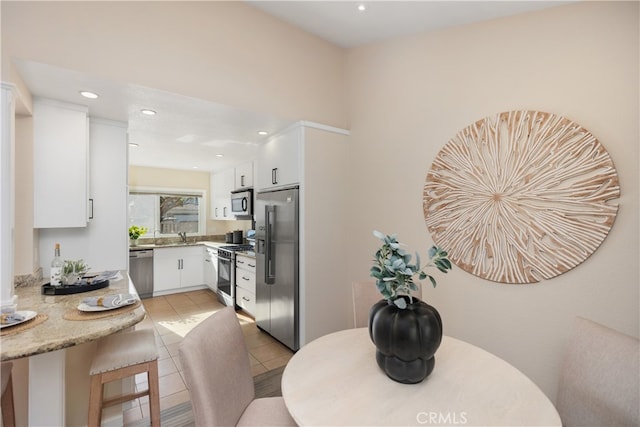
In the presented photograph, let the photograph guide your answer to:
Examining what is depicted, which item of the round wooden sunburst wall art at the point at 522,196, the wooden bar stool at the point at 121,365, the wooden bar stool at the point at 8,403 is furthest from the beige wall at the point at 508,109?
the wooden bar stool at the point at 8,403

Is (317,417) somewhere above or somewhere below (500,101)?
below

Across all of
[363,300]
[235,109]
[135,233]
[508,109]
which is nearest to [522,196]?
[508,109]

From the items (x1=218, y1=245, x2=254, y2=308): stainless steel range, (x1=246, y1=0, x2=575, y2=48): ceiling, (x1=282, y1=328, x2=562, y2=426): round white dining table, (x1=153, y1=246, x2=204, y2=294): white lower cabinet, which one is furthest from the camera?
(x1=153, y1=246, x2=204, y2=294): white lower cabinet

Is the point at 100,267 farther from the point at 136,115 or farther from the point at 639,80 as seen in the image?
the point at 639,80

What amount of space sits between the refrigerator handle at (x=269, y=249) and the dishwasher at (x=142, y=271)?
270 centimetres

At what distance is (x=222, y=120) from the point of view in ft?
8.41

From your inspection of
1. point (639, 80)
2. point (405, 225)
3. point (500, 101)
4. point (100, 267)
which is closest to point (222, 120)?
point (100, 267)

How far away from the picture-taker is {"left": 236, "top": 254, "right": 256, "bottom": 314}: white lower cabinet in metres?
3.67

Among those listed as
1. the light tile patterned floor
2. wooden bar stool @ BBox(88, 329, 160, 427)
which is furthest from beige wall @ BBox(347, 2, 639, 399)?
wooden bar stool @ BBox(88, 329, 160, 427)

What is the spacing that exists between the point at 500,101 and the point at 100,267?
3.34 metres

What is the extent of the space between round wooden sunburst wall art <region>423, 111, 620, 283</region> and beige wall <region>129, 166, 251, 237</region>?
12.8 feet

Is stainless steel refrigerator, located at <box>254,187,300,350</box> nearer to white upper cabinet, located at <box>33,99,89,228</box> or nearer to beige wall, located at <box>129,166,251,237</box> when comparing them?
white upper cabinet, located at <box>33,99,89,228</box>

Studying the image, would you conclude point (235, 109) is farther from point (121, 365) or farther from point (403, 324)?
point (403, 324)

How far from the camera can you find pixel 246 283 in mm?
3826
